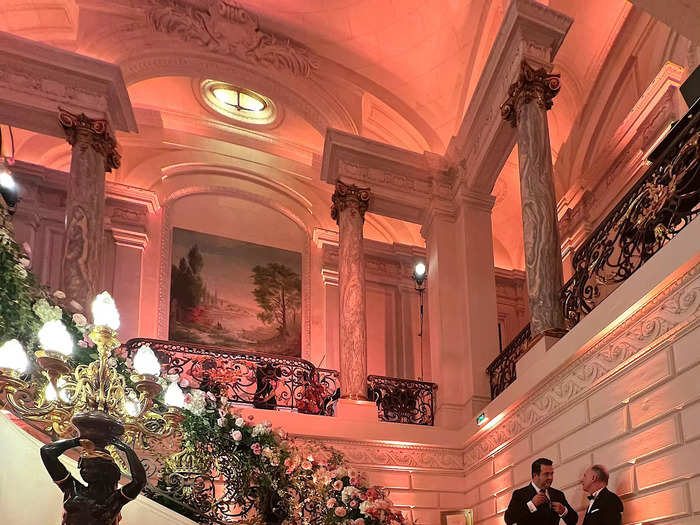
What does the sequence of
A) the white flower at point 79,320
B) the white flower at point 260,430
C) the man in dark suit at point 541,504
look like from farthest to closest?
the white flower at point 260,430 → the white flower at point 79,320 → the man in dark suit at point 541,504

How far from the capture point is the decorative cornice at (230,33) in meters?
12.6

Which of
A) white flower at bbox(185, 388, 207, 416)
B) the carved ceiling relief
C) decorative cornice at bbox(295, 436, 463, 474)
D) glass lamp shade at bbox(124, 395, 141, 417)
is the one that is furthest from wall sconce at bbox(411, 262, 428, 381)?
glass lamp shade at bbox(124, 395, 141, 417)

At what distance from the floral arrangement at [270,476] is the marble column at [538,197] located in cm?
267

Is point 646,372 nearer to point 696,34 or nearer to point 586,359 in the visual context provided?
point 586,359

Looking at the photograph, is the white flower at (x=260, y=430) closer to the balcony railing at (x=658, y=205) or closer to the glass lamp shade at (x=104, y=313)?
the glass lamp shade at (x=104, y=313)

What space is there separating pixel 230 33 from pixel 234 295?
474 cm

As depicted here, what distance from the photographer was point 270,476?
6.73 meters

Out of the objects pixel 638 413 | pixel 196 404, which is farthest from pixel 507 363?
pixel 196 404

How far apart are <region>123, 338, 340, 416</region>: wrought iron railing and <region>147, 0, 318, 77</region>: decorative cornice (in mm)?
5181

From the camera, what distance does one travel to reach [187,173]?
15297 mm

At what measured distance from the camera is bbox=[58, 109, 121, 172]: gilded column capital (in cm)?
1070

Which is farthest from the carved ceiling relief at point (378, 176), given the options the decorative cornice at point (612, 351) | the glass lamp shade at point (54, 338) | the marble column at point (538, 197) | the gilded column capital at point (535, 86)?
the glass lamp shade at point (54, 338)

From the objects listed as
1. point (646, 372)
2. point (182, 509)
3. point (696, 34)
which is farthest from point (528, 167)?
point (182, 509)

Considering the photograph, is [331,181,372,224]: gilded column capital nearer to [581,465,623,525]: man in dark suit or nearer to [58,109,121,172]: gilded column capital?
[58,109,121,172]: gilded column capital
